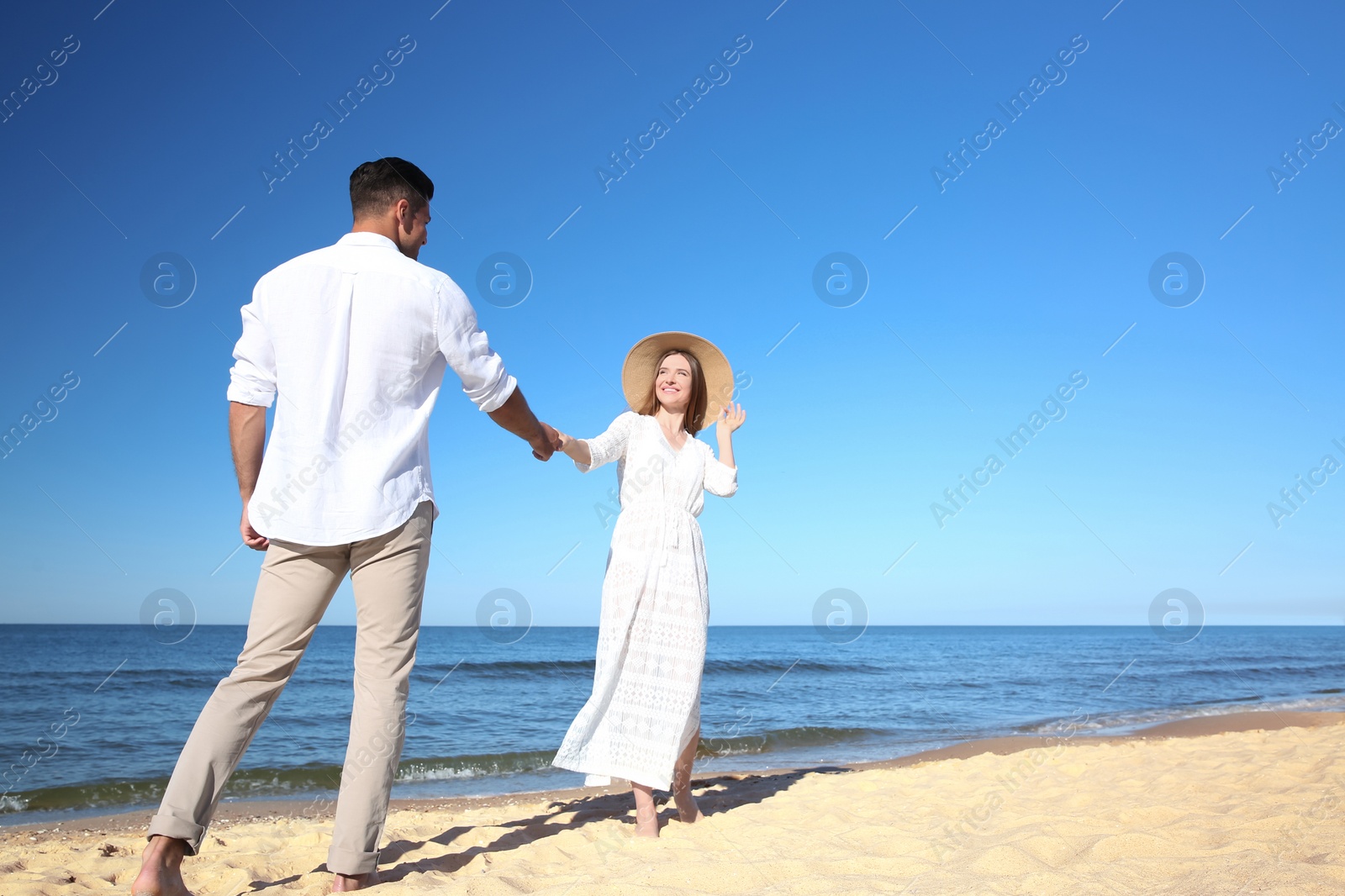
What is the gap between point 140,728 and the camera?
949 cm

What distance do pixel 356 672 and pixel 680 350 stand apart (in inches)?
86.7

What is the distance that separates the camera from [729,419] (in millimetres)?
3881

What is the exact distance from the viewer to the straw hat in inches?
156

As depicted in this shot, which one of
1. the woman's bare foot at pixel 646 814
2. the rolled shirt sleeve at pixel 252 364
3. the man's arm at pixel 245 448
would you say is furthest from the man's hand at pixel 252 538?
the woman's bare foot at pixel 646 814

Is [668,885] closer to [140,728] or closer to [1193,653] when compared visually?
[140,728]

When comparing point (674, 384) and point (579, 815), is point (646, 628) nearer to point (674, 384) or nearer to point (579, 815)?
point (674, 384)

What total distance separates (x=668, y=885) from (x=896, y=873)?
76 cm

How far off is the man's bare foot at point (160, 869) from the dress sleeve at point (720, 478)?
2378mm

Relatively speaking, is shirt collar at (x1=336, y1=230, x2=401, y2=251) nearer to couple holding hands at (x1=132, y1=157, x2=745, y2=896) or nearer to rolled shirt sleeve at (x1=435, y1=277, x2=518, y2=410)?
couple holding hands at (x1=132, y1=157, x2=745, y2=896)

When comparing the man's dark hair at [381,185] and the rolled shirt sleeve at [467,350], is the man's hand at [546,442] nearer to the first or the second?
the rolled shirt sleeve at [467,350]

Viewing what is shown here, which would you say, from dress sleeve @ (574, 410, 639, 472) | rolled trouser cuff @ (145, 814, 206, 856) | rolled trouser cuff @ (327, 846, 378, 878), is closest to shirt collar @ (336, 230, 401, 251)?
dress sleeve @ (574, 410, 639, 472)

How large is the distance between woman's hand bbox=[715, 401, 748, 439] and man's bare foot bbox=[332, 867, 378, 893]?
2.27 meters

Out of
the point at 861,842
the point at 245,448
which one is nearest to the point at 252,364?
the point at 245,448

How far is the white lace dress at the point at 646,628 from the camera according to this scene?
133 inches
